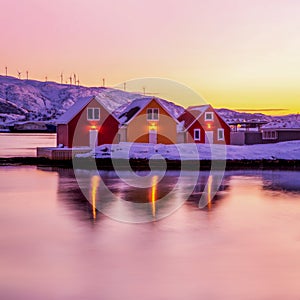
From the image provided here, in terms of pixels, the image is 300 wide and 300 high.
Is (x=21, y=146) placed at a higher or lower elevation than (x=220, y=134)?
lower

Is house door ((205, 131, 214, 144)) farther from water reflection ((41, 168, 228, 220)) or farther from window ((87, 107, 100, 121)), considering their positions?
water reflection ((41, 168, 228, 220))

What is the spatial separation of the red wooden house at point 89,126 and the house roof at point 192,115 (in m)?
8.67

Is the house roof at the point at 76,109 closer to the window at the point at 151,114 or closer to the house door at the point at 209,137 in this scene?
the window at the point at 151,114

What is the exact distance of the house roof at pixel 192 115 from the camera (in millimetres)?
52094

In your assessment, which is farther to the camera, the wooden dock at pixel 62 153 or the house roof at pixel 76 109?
the house roof at pixel 76 109

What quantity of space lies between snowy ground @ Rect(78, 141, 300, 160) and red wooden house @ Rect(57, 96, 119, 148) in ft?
17.4

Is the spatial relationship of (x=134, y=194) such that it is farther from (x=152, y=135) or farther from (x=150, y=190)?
(x=152, y=135)

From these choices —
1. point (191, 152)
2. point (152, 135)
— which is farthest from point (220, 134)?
point (191, 152)

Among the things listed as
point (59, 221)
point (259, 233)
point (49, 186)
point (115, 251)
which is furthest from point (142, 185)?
point (115, 251)

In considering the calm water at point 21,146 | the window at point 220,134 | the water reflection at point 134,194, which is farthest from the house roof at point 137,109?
the water reflection at point 134,194

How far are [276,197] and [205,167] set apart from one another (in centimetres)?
1567

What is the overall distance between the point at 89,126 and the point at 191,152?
10.6m

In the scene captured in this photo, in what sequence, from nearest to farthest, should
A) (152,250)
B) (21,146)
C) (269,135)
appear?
(152,250), (269,135), (21,146)

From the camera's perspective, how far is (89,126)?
154 feet
